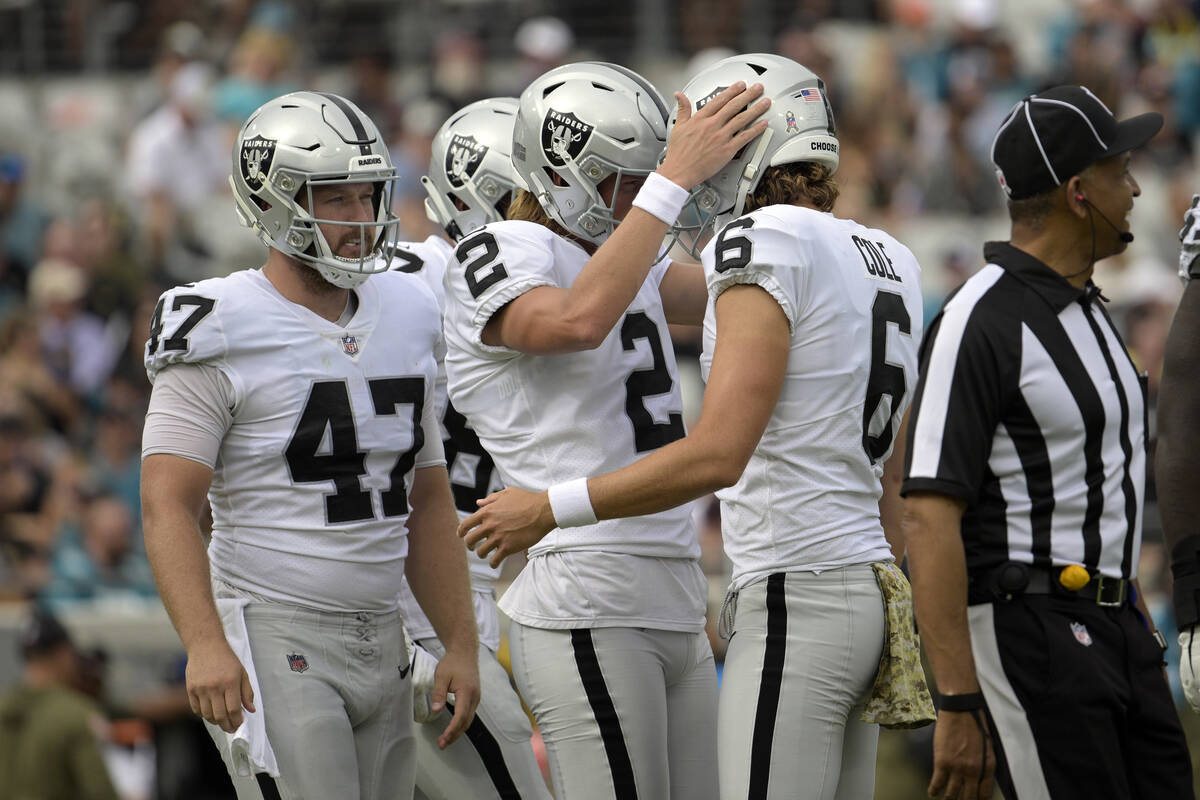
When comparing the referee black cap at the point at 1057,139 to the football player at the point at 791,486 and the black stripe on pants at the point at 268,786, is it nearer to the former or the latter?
the football player at the point at 791,486

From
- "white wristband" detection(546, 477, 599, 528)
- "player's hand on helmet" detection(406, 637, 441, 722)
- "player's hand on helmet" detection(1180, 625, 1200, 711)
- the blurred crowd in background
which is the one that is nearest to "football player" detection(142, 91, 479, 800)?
"player's hand on helmet" detection(406, 637, 441, 722)

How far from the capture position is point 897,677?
3.55 metres

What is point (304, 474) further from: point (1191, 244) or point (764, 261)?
point (1191, 244)

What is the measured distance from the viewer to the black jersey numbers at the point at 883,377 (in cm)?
364

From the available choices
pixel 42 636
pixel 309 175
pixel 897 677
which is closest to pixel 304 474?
pixel 309 175

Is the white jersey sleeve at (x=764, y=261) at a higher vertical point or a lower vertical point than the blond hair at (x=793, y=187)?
lower

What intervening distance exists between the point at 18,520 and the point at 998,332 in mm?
7747

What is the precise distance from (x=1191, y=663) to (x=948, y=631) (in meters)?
0.70

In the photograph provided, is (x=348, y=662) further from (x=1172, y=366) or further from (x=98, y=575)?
(x=98, y=575)

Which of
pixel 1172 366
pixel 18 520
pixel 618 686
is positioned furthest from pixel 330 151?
pixel 18 520

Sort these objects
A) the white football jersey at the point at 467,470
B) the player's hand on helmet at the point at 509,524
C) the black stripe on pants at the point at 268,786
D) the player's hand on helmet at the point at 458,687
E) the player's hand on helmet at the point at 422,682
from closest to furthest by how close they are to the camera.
A: the player's hand on helmet at the point at 509,524 → the black stripe on pants at the point at 268,786 → the player's hand on helmet at the point at 458,687 → the player's hand on helmet at the point at 422,682 → the white football jersey at the point at 467,470

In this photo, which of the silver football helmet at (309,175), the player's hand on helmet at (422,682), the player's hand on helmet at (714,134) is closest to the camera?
the player's hand on helmet at (714,134)

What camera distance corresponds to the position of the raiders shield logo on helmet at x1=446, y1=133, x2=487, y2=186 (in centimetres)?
517

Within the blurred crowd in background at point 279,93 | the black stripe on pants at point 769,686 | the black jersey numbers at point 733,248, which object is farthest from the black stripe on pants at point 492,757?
the blurred crowd in background at point 279,93
